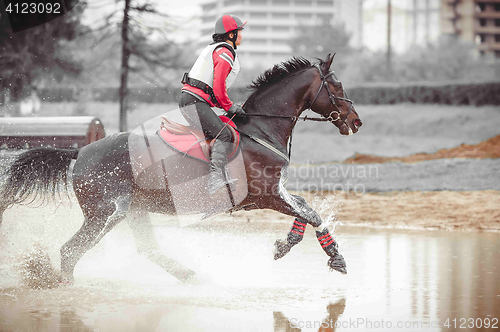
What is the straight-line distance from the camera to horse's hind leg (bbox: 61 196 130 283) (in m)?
6.41

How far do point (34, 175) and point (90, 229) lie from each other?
3.23 feet

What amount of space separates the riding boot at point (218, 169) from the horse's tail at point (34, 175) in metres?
1.70

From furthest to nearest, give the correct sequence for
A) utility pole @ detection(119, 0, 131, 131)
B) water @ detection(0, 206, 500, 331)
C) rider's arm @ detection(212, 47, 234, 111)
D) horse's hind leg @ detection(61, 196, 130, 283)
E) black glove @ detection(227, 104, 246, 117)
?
utility pole @ detection(119, 0, 131, 131), black glove @ detection(227, 104, 246, 117), horse's hind leg @ detection(61, 196, 130, 283), rider's arm @ detection(212, 47, 234, 111), water @ detection(0, 206, 500, 331)

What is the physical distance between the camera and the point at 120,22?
17609mm

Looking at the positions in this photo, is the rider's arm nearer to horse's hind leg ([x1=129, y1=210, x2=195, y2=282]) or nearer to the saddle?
the saddle

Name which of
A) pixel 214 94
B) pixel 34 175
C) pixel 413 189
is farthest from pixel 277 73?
pixel 413 189

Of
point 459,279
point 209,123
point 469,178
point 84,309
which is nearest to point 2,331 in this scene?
point 84,309

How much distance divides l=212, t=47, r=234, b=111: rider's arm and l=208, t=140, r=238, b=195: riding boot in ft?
1.79

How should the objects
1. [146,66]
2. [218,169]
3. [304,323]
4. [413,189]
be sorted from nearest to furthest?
[304,323] → [218,169] → [413,189] → [146,66]

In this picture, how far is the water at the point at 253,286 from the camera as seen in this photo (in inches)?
203

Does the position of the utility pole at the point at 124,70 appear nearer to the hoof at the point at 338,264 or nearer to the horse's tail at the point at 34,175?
the horse's tail at the point at 34,175

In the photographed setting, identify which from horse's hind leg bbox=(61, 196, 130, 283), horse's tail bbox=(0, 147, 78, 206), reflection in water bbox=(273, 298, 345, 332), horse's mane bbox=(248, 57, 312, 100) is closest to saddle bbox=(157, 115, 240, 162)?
horse's mane bbox=(248, 57, 312, 100)

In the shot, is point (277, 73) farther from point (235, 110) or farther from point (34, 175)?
point (34, 175)

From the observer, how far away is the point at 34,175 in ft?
22.1
